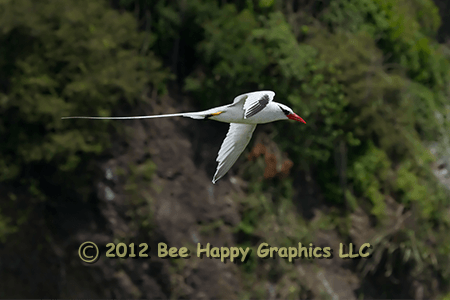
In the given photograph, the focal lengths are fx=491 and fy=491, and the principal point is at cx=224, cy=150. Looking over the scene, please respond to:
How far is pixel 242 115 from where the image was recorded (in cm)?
444

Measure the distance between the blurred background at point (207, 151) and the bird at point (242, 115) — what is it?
3249mm

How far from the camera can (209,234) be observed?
887 cm

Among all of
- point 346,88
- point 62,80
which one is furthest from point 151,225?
point 346,88

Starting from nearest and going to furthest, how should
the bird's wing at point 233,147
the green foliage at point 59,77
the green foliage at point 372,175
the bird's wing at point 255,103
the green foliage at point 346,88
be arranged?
the bird's wing at point 255,103 → the bird's wing at point 233,147 → the green foliage at point 59,77 → the green foliage at point 346,88 → the green foliage at point 372,175

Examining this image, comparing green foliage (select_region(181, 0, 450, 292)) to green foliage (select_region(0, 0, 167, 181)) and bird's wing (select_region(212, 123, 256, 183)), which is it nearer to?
green foliage (select_region(0, 0, 167, 181))

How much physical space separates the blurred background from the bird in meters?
3.25

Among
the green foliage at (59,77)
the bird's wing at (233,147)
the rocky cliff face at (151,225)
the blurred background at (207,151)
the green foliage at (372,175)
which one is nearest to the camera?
the bird's wing at (233,147)

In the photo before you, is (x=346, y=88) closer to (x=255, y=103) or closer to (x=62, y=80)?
(x=62, y=80)

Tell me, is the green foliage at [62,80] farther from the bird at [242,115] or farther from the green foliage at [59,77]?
the bird at [242,115]

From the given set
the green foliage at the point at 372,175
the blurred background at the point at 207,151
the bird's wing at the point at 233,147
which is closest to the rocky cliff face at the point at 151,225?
the blurred background at the point at 207,151

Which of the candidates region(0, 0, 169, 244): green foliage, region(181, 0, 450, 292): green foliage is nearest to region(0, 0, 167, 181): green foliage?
region(0, 0, 169, 244): green foliage

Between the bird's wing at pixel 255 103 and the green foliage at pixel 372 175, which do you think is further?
the green foliage at pixel 372 175

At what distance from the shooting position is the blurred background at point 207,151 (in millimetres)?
7832

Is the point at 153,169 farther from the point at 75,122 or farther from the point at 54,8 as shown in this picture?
the point at 54,8
